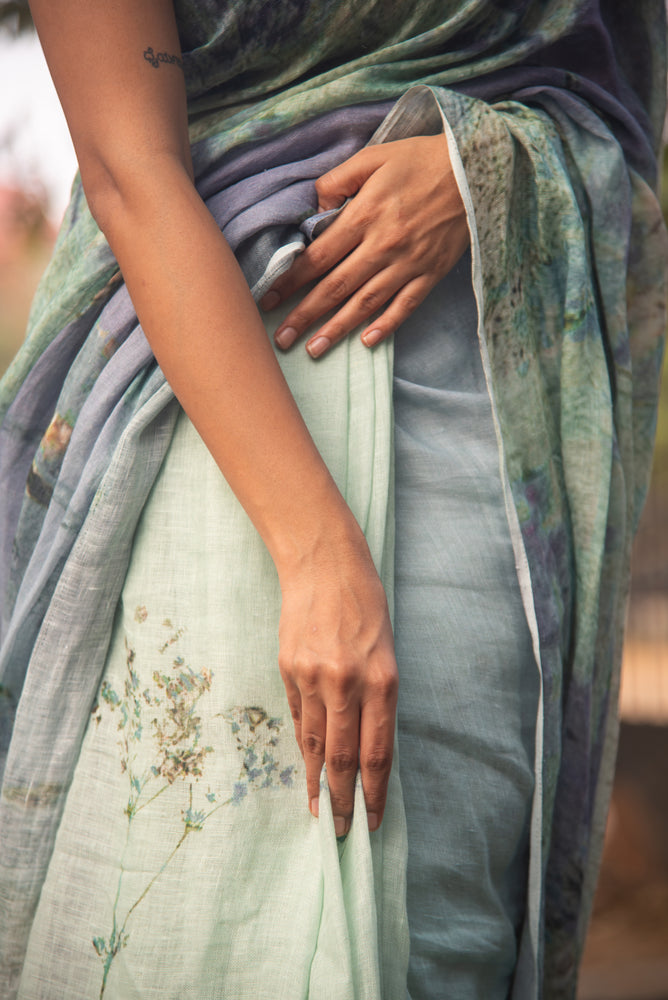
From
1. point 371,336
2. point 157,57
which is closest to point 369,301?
point 371,336

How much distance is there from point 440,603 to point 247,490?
0.21 metres

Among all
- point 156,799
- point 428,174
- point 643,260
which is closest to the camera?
point 156,799

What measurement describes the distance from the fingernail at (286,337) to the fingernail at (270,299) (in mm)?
26

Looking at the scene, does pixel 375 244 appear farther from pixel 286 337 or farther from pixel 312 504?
pixel 312 504

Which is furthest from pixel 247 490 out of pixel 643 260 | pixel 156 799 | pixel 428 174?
pixel 643 260

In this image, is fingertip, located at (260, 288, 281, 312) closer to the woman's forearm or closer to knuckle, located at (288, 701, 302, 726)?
the woman's forearm

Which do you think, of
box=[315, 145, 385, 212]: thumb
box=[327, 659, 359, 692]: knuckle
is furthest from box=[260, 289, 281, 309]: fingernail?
box=[327, 659, 359, 692]: knuckle

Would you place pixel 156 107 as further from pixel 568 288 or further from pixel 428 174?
pixel 568 288

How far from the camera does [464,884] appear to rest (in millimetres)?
707

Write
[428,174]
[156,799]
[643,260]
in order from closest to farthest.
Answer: [156,799]
[428,174]
[643,260]

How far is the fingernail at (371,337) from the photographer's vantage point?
2.40 feet

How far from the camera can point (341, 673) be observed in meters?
0.59

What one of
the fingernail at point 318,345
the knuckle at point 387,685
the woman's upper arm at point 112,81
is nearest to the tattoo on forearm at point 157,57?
the woman's upper arm at point 112,81

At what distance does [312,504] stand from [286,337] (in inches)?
7.4
